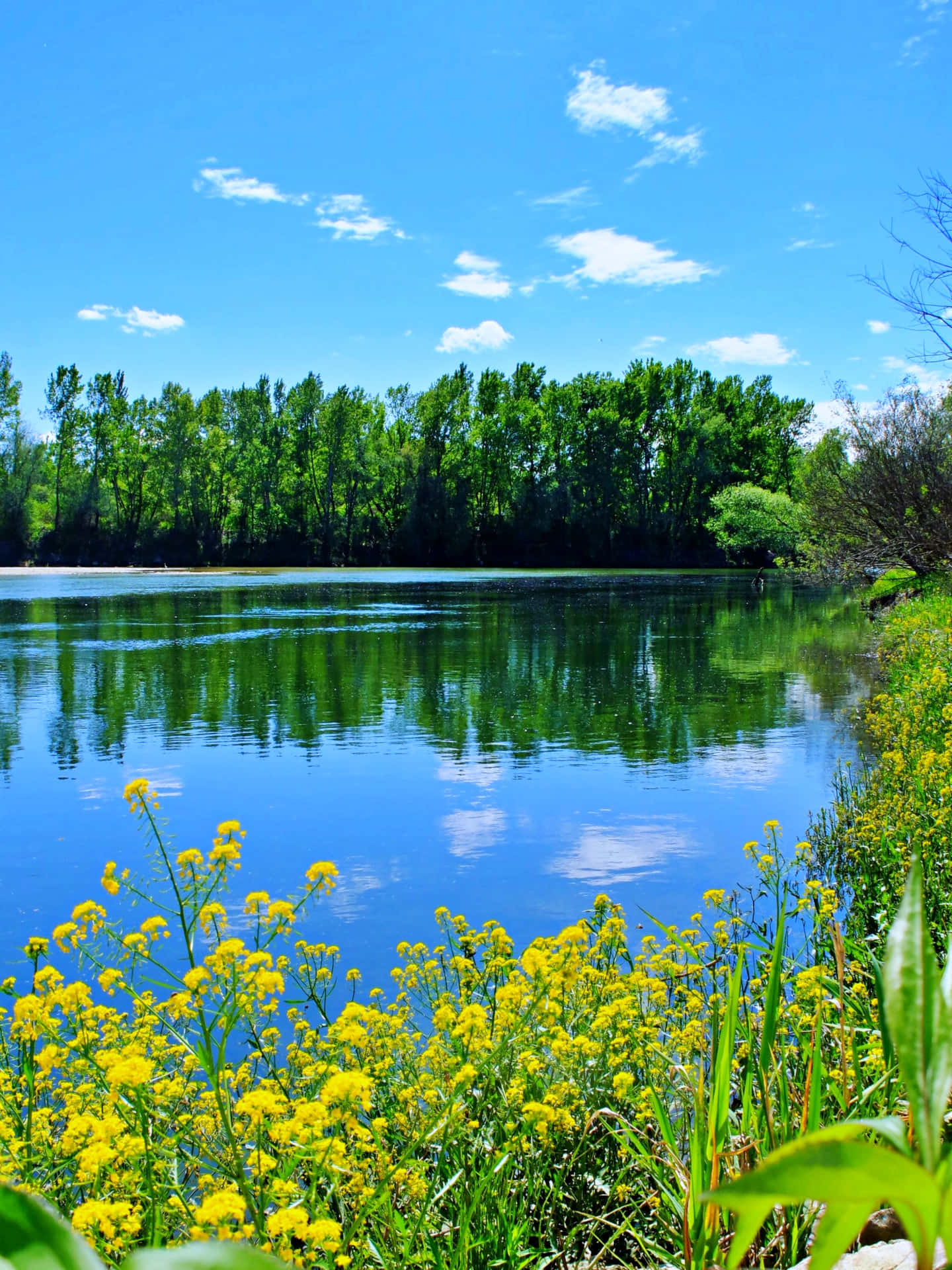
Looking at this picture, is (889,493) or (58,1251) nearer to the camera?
(58,1251)

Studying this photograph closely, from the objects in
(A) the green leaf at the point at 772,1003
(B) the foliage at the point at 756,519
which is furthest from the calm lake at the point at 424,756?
(B) the foliage at the point at 756,519

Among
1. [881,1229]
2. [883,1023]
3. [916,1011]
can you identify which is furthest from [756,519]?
[916,1011]

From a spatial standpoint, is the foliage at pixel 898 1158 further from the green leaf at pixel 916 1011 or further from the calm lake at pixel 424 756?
the calm lake at pixel 424 756

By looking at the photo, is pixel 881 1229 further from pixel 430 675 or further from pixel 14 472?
pixel 14 472

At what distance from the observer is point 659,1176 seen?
10.7 feet

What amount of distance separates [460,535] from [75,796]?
82347 millimetres

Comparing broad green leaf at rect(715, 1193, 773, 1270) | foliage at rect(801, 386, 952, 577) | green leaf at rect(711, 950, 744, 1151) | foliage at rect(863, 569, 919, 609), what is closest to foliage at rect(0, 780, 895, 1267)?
green leaf at rect(711, 950, 744, 1151)

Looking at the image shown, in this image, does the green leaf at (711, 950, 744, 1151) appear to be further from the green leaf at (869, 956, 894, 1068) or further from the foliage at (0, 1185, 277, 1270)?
the foliage at (0, 1185, 277, 1270)

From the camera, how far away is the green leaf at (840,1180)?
461mm

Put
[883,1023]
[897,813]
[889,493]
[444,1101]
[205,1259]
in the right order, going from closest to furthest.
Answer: [205,1259], [883,1023], [444,1101], [897,813], [889,493]

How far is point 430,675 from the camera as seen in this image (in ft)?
64.2

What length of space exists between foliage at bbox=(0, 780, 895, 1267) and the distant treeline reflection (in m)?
8.62

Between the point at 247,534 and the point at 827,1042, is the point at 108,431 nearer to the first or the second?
the point at 247,534

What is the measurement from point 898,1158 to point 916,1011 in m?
0.09
